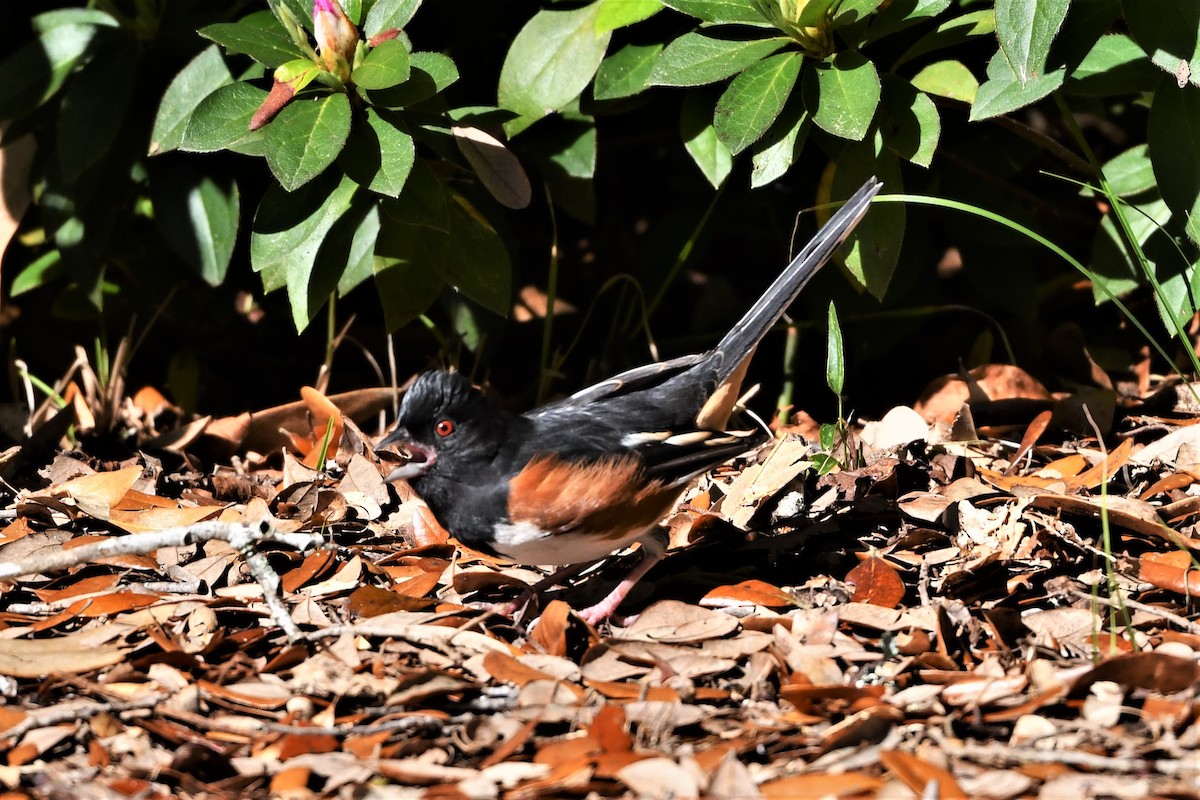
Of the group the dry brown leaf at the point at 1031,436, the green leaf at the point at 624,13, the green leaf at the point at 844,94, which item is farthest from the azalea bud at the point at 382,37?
the dry brown leaf at the point at 1031,436

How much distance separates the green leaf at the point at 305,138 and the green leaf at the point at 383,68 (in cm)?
9

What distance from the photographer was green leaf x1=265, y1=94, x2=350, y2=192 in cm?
313

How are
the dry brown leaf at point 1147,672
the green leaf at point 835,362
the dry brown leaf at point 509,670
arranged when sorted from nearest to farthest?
1. the dry brown leaf at point 1147,672
2. the dry brown leaf at point 509,670
3. the green leaf at point 835,362

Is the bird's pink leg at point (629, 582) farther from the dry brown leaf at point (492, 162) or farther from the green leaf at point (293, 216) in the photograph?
the green leaf at point (293, 216)

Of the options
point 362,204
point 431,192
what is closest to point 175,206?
point 362,204

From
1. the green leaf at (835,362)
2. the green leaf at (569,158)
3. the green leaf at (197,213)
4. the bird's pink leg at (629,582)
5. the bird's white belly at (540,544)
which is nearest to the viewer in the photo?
the bird's white belly at (540,544)

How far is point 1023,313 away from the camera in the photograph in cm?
429

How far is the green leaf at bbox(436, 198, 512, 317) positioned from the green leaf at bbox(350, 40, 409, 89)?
0.60 m

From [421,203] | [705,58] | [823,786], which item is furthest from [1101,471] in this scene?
[421,203]

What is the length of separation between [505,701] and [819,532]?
1226 millimetres

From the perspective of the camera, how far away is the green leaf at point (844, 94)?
319 centimetres

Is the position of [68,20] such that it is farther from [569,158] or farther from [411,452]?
[411,452]

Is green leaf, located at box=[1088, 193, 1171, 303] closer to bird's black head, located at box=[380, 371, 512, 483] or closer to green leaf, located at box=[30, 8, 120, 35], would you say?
bird's black head, located at box=[380, 371, 512, 483]

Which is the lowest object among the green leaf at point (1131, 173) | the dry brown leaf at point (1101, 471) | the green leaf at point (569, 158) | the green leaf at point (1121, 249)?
the dry brown leaf at point (1101, 471)
